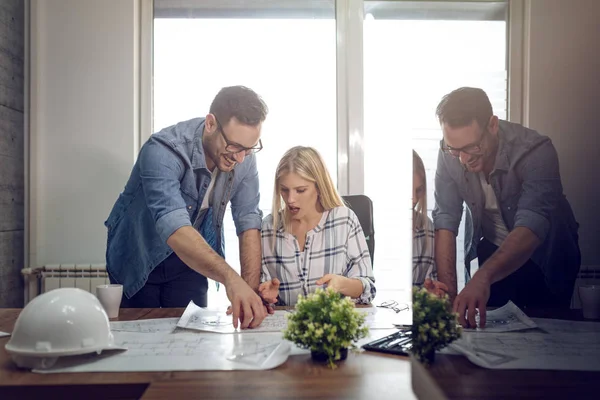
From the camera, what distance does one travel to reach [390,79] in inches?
12.6

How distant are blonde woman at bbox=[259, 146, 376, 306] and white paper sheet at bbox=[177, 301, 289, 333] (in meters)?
0.57

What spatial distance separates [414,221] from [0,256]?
2.42 m

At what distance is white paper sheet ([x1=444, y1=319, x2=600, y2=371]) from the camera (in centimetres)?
20

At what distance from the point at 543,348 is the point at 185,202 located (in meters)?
1.63

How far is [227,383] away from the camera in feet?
2.23

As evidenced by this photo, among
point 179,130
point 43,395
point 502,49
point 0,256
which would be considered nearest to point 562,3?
point 502,49

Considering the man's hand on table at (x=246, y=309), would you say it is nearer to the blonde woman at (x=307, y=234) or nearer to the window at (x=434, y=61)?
the blonde woman at (x=307, y=234)

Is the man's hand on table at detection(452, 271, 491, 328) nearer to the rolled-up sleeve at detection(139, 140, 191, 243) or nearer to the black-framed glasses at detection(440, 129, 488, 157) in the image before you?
the black-framed glasses at detection(440, 129, 488, 157)

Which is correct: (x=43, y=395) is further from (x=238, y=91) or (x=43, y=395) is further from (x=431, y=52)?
(x=238, y=91)

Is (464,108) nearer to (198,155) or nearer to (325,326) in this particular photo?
(325,326)

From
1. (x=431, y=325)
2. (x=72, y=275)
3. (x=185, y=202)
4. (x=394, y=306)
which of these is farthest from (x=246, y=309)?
(x=72, y=275)

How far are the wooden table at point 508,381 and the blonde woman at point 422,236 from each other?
2.2 inches

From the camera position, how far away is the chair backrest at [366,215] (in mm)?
1984

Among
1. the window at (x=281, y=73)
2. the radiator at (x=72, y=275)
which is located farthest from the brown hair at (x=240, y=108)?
the radiator at (x=72, y=275)
